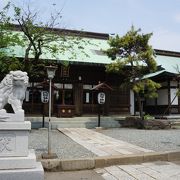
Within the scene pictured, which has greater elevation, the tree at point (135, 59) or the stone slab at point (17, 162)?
the tree at point (135, 59)

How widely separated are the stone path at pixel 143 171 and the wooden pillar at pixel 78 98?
625 inches

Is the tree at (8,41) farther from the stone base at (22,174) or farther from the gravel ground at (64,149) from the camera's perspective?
the stone base at (22,174)

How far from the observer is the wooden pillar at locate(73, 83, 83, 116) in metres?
26.3

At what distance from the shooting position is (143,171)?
9617 mm

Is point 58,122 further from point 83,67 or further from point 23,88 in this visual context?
point 23,88

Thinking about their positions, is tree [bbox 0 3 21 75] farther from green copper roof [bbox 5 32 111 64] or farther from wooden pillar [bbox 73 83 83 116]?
wooden pillar [bbox 73 83 83 116]

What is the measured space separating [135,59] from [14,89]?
14515mm

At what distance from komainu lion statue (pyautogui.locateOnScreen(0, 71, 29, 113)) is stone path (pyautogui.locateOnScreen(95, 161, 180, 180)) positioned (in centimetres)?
330

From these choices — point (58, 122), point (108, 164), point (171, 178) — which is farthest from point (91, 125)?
point (171, 178)

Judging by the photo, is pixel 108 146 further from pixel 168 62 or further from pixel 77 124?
pixel 168 62

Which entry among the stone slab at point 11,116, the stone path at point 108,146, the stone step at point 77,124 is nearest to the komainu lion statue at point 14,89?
the stone slab at point 11,116

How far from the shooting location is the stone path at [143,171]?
29.4 ft

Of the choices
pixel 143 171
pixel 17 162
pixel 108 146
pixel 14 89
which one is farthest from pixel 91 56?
pixel 17 162

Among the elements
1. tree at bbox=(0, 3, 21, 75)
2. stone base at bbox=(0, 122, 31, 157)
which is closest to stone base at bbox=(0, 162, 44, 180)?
stone base at bbox=(0, 122, 31, 157)
